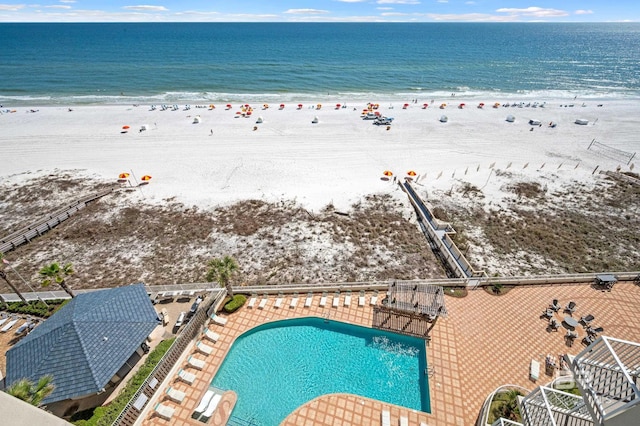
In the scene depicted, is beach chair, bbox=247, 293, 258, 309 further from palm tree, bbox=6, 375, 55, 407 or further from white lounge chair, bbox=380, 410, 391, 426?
palm tree, bbox=6, 375, 55, 407

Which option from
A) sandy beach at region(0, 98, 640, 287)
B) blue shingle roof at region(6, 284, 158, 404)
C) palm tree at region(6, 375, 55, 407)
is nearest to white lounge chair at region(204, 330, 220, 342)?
blue shingle roof at region(6, 284, 158, 404)

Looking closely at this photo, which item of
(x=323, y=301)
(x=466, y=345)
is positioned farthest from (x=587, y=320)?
(x=323, y=301)

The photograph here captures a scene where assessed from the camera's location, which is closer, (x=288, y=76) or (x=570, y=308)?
(x=570, y=308)

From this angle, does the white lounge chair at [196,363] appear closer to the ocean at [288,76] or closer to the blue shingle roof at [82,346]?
the blue shingle roof at [82,346]

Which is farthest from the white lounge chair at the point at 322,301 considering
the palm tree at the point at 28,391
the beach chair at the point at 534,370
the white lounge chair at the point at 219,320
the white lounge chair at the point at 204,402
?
the palm tree at the point at 28,391

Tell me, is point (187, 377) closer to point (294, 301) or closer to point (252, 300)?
point (252, 300)

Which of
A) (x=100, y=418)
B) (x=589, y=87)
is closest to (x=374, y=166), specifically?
(x=100, y=418)
